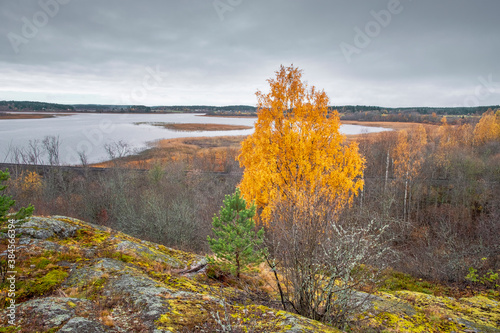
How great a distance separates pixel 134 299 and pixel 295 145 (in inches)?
305

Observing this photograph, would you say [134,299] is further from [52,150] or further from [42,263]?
[52,150]

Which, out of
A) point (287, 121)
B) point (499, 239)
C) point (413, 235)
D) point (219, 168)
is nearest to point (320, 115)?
point (287, 121)

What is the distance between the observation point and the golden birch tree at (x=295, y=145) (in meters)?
9.99

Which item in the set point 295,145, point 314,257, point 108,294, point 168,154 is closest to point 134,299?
point 108,294

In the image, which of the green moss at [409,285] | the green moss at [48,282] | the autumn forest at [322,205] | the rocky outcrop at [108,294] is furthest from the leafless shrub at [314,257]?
the green moss at [409,285]

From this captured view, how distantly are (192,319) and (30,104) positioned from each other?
198903 millimetres

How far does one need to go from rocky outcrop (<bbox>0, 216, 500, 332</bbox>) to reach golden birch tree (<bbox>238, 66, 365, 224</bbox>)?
4.13 m

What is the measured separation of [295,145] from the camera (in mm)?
10195

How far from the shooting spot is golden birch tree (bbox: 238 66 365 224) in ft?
32.8

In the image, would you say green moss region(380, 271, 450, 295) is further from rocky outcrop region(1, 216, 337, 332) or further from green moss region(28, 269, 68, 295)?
green moss region(28, 269, 68, 295)

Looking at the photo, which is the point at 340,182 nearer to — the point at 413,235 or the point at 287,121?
the point at 287,121

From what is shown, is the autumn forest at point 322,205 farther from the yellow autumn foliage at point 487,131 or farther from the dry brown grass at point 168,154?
the dry brown grass at point 168,154

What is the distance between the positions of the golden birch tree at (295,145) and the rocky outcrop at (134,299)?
4.13m

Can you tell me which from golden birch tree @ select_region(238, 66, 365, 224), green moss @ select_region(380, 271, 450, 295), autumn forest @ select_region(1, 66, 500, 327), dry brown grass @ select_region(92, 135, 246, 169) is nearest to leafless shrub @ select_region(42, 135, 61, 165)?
autumn forest @ select_region(1, 66, 500, 327)
